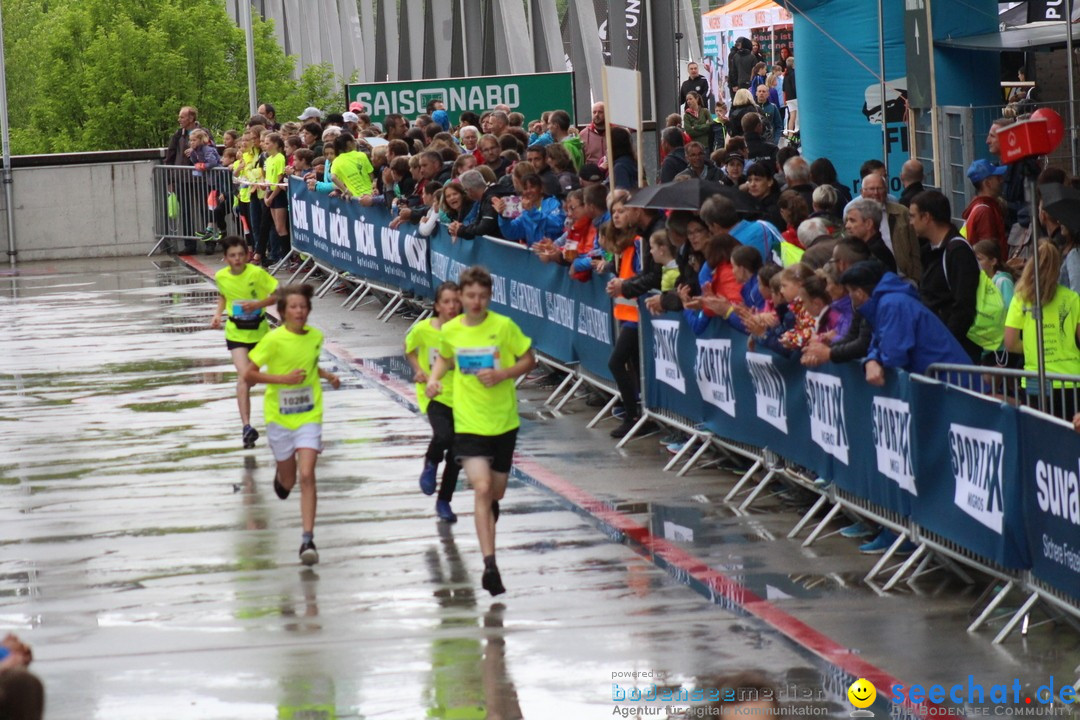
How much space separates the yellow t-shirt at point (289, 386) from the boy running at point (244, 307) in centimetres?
330

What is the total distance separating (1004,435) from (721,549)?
8.78 ft

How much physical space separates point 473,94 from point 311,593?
19.5 meters

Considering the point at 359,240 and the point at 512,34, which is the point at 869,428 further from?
the point at 512,34

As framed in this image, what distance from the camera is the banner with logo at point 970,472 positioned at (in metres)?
8.45

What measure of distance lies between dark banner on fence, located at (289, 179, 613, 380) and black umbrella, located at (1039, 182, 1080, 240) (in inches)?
211

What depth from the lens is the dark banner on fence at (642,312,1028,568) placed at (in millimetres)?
8633

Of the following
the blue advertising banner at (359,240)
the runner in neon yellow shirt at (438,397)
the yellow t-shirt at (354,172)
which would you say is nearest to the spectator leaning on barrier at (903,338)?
the runner in neon yellow shirt at (438,397)

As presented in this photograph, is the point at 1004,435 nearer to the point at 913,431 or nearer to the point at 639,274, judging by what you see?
the point at 913,431

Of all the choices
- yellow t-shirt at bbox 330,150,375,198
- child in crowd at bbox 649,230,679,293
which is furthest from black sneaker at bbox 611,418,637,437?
yellow t-shirt at bbox 330,150,375,198

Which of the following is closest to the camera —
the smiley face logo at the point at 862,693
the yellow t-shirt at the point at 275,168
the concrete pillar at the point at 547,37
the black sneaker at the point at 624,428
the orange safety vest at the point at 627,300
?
the smiley face logo at the point at 862,693

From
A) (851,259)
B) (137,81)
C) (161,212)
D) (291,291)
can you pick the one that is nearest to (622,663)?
(851,259)

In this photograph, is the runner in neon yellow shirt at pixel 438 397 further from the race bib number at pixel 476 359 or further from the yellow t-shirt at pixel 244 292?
the yellow t-shirt at pixel 244 292

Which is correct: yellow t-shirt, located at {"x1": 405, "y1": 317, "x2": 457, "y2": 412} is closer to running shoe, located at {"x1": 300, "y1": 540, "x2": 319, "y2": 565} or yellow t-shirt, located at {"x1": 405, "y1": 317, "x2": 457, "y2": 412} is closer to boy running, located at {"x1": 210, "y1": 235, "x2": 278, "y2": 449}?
running shoe, located at {"x1": 300, "y1": 540, "x2": 319, "y2": 565}

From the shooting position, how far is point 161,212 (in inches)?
1262
